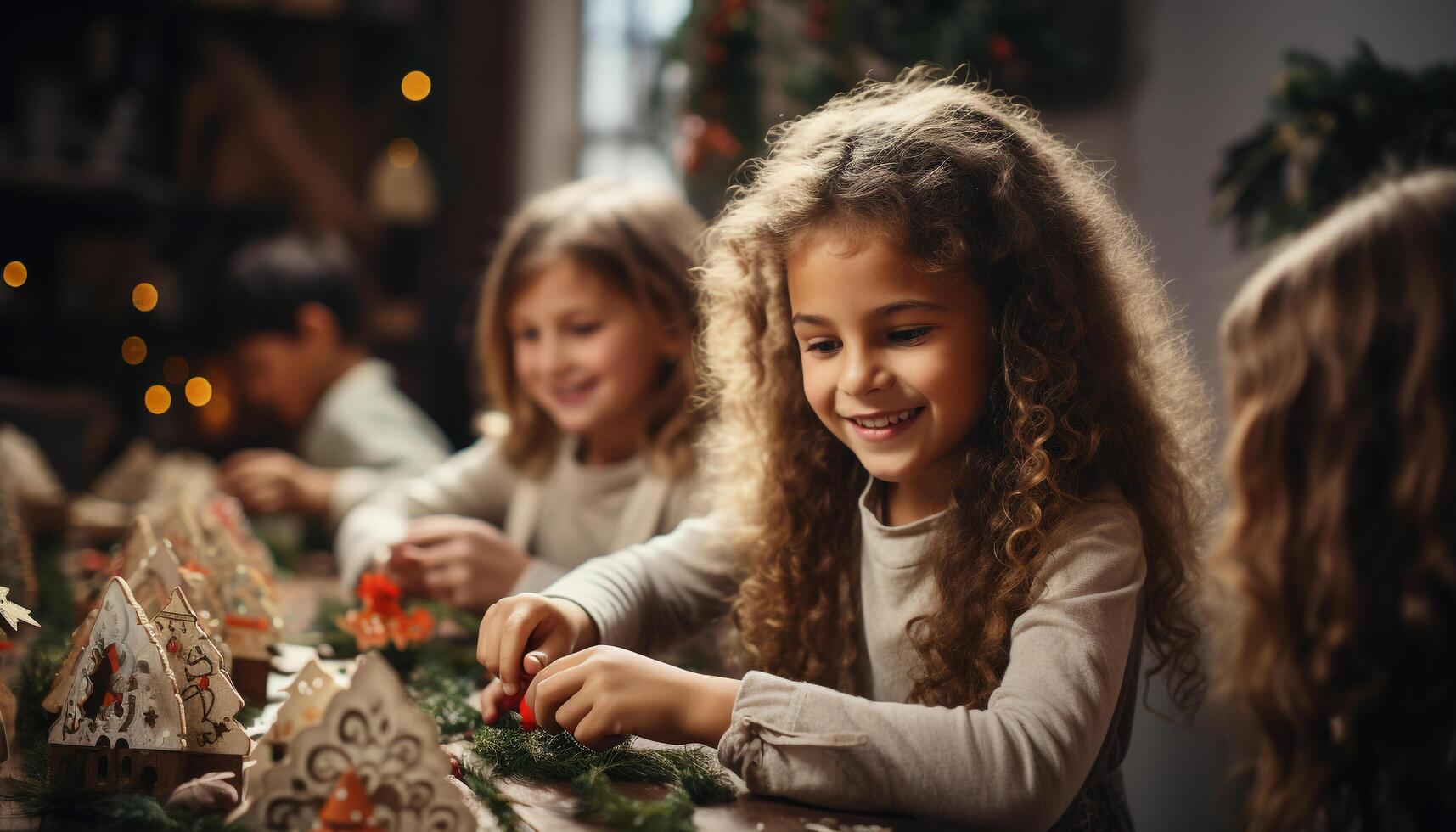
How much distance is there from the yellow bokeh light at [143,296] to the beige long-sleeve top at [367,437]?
0.75 metres

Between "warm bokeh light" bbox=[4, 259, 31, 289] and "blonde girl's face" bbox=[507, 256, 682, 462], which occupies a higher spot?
"warm bokeh light" bbox=[4, 259, 31, 289]

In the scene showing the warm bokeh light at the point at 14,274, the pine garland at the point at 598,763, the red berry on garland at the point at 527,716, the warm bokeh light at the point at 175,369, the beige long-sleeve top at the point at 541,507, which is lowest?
the pine garland at the point at 598,763

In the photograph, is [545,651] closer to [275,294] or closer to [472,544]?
[472,544]

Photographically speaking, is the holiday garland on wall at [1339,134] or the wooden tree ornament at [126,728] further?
the holiday garland on wall at [1339,134]

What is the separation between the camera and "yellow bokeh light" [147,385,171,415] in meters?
2.98

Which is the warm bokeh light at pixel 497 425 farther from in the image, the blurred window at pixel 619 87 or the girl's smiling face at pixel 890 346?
the blurred window at pixel 619 87

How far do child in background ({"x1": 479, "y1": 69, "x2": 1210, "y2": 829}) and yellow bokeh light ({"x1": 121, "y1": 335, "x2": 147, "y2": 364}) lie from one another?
233cm

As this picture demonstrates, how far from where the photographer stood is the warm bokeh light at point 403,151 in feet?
11.0

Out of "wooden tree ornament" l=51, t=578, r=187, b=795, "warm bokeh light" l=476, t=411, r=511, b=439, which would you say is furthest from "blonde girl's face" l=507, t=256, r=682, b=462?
"wooden tree ornament" l=51, t=578, r=187, b=795

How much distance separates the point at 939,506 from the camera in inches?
40.5

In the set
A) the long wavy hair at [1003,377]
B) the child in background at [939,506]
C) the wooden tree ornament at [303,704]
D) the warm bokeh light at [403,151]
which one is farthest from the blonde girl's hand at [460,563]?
the warm bokeh light at [403,151]

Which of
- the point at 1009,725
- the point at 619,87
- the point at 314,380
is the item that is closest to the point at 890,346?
the point at 1009,725

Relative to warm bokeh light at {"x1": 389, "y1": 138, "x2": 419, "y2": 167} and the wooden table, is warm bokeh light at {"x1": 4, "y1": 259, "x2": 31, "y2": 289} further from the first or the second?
the wooden table

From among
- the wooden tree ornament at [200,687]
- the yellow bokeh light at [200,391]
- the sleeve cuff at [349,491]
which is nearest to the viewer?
the wooden tree ornament at [200,687]
